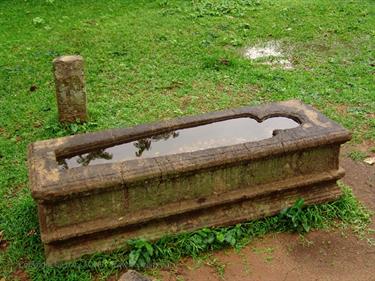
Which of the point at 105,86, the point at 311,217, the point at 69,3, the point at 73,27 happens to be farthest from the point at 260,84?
the point at 69,3

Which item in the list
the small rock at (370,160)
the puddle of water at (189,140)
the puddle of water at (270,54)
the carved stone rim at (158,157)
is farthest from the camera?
the puddle of water at (270,54)

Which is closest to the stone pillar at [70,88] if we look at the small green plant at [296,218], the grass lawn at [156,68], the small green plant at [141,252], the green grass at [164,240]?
the grass lawn at [156,68]

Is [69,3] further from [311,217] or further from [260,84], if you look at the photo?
[311,217]

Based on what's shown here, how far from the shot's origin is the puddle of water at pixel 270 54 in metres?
8.46

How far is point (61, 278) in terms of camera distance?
4.04 metres

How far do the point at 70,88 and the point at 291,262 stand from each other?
11.4ft

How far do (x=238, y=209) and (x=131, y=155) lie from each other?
3.55 feet

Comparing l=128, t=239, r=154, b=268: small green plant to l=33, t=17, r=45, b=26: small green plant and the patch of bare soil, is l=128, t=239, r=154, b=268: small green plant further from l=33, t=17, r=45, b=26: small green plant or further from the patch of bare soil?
l=33, t=17, r=45, b=26: small green plant

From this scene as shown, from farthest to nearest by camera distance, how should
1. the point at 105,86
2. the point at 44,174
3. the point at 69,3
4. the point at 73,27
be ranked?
the point at 69,3 < the point at 73,27 < the point at 105,86 < the point at 44,174

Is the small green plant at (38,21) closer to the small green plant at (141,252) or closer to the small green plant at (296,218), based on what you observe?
the small green plant at (141,252)

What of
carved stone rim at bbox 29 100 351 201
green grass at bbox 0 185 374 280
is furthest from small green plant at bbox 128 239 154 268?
carved stone rim at bbox 29 100 351 201

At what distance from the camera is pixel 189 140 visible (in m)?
4.79

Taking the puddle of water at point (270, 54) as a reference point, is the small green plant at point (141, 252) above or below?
below

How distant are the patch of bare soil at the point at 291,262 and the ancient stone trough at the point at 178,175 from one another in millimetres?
309
